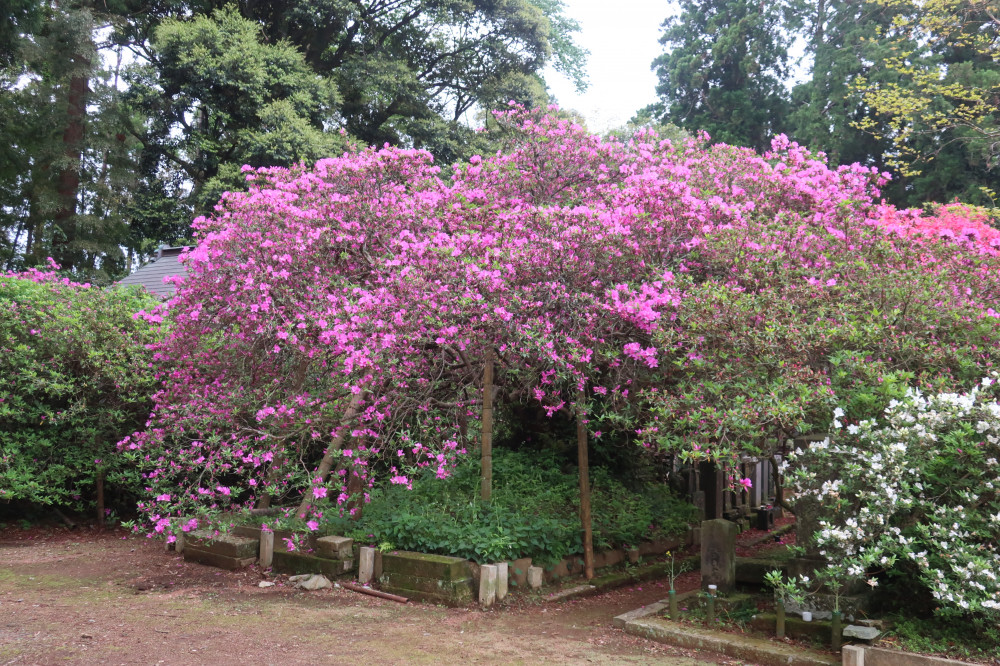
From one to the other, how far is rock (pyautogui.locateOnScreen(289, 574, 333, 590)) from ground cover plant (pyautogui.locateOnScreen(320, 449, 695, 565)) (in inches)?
20.7

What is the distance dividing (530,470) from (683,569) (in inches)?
84.7

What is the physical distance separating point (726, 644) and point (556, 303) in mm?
3140

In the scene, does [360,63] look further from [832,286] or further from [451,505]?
[832,286]

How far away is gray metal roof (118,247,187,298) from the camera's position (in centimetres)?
1620

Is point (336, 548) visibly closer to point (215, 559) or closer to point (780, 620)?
point (215, 559)

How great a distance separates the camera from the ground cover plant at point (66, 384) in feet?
31.4

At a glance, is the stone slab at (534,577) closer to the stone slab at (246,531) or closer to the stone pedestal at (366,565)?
the stone pedestal at (366,565)

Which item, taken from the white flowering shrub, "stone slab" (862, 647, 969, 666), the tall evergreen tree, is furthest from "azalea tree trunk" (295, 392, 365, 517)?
the tall evergreen tree

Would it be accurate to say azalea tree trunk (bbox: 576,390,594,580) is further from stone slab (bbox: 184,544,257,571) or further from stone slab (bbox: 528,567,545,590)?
stone slab (bbox: 184,544,257,571)

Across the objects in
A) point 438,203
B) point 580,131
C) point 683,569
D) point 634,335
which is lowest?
point 683,569

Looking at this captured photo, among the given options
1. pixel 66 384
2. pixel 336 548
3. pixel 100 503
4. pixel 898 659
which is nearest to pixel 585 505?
pixel 336 548

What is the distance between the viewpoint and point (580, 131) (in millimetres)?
8305

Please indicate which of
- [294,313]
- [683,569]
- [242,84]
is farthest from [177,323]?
[242,84]

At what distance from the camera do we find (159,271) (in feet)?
55.9
